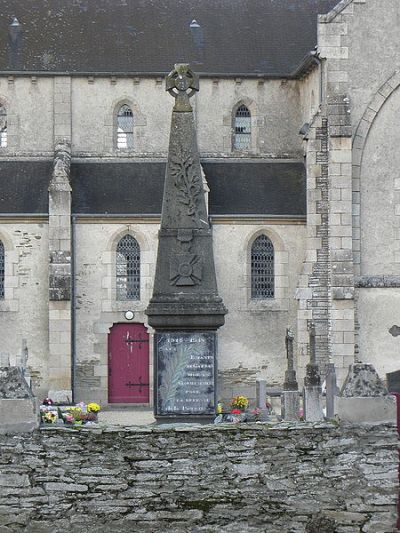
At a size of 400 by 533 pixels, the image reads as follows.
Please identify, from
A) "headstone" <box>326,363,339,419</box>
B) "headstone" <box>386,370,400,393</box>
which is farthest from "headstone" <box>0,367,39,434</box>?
"headstone" <box>386,370,400,393</box>

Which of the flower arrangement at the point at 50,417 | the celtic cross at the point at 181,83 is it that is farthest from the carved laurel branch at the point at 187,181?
the flower arrangement at the point at 50,417

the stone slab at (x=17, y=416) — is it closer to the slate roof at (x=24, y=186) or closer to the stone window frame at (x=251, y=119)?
the slate roof at (x=24, y=186)

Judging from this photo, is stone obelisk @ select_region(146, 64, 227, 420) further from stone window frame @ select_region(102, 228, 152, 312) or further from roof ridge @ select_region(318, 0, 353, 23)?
stone window frame @ select_region(102, 228, 152, 312)

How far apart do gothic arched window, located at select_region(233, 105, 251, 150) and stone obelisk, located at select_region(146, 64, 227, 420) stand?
20.3m

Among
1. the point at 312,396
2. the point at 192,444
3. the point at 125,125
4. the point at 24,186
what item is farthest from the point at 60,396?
the point at 192,444

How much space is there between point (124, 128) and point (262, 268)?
5858mm

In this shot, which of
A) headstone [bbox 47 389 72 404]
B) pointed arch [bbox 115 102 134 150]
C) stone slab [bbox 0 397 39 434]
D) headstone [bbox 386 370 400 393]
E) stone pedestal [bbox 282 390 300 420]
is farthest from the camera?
pointed arch [bbox 115 102 134 150]

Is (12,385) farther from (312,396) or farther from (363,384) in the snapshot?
(312,396)

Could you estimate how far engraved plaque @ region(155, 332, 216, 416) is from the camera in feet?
62.6

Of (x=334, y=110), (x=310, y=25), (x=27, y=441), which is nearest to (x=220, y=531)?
(x=27, y=441)

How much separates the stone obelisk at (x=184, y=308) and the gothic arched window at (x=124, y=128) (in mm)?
20093

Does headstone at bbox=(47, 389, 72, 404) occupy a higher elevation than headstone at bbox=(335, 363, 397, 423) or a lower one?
lower

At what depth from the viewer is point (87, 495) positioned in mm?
14625

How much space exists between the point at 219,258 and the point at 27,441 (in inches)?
895
